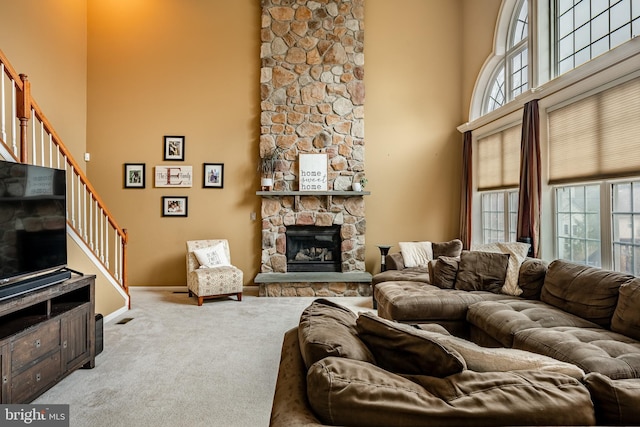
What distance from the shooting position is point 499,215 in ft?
17.2

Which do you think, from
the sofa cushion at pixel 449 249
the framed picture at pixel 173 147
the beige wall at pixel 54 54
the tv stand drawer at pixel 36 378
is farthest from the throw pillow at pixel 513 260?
the beige wall at pixel 54 54

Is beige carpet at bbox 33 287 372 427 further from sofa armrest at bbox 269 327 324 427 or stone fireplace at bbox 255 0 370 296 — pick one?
stone fireplace at bbox 255 0 370 296

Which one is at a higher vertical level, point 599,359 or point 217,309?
point 599,359

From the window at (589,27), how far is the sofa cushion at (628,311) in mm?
2259

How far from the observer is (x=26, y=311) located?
258 centimetres

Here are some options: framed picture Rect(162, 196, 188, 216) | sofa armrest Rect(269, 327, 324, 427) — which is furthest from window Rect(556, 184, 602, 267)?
framed picture Rect(162, 196, 188, 216)

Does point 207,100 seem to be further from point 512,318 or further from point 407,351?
point 407,351

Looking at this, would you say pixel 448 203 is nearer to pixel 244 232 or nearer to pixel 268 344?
pixel 244 232

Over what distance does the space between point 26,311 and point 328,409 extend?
8.97 feet

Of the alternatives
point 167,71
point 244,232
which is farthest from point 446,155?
point 167,71

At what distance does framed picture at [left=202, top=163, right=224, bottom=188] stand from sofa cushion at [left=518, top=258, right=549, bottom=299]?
14.7ft

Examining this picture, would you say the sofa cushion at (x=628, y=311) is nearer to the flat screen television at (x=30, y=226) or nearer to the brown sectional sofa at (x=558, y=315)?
the brown sectional sofa at (x=558, y=315)

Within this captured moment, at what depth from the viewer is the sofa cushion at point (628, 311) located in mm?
2305

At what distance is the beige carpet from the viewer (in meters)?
2.24
